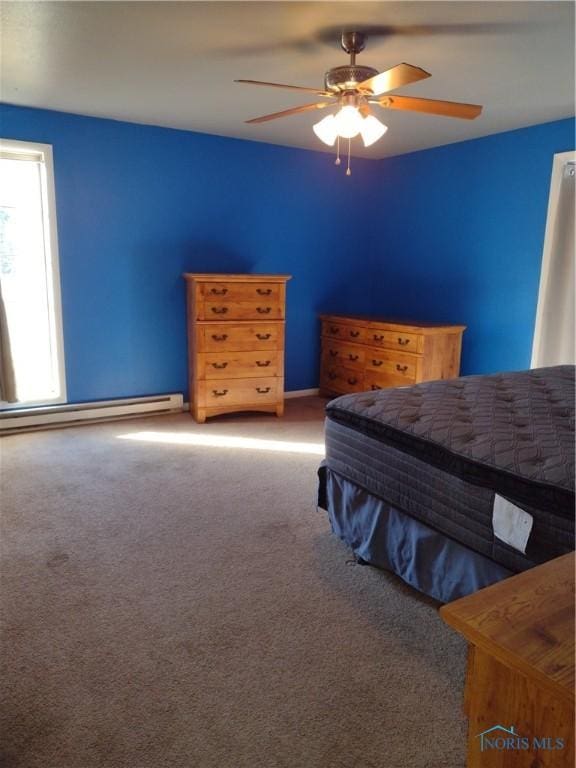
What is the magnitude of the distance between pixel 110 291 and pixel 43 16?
2087 mm

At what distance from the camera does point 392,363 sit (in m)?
4.25

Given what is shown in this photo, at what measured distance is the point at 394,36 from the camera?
235 centimetres

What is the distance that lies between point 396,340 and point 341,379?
0.79m

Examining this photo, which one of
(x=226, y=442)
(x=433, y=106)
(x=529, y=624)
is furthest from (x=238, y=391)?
(x=529, y=624)

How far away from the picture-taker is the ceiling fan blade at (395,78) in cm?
194

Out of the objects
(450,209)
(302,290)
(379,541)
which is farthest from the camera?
(302,290)

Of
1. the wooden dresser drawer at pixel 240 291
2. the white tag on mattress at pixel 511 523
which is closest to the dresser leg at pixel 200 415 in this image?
the wooden dresser drawer at pixel 240 291

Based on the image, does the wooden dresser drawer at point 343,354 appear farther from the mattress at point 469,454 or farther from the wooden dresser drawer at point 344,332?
the mattress at point 469,454

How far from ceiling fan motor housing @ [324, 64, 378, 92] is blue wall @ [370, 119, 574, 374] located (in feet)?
6.39

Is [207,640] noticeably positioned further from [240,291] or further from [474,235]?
[474,235]

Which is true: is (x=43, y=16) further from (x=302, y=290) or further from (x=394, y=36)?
(x=302, y=290)

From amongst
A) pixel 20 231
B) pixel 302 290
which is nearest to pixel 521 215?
pixel 302 290

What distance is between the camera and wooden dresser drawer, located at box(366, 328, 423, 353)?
4039mm

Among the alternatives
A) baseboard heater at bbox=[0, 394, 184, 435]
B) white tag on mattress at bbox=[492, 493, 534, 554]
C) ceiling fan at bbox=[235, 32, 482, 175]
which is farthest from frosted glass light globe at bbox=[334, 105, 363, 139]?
baseboard heater at bbox=[0, 394, 184, 435]
